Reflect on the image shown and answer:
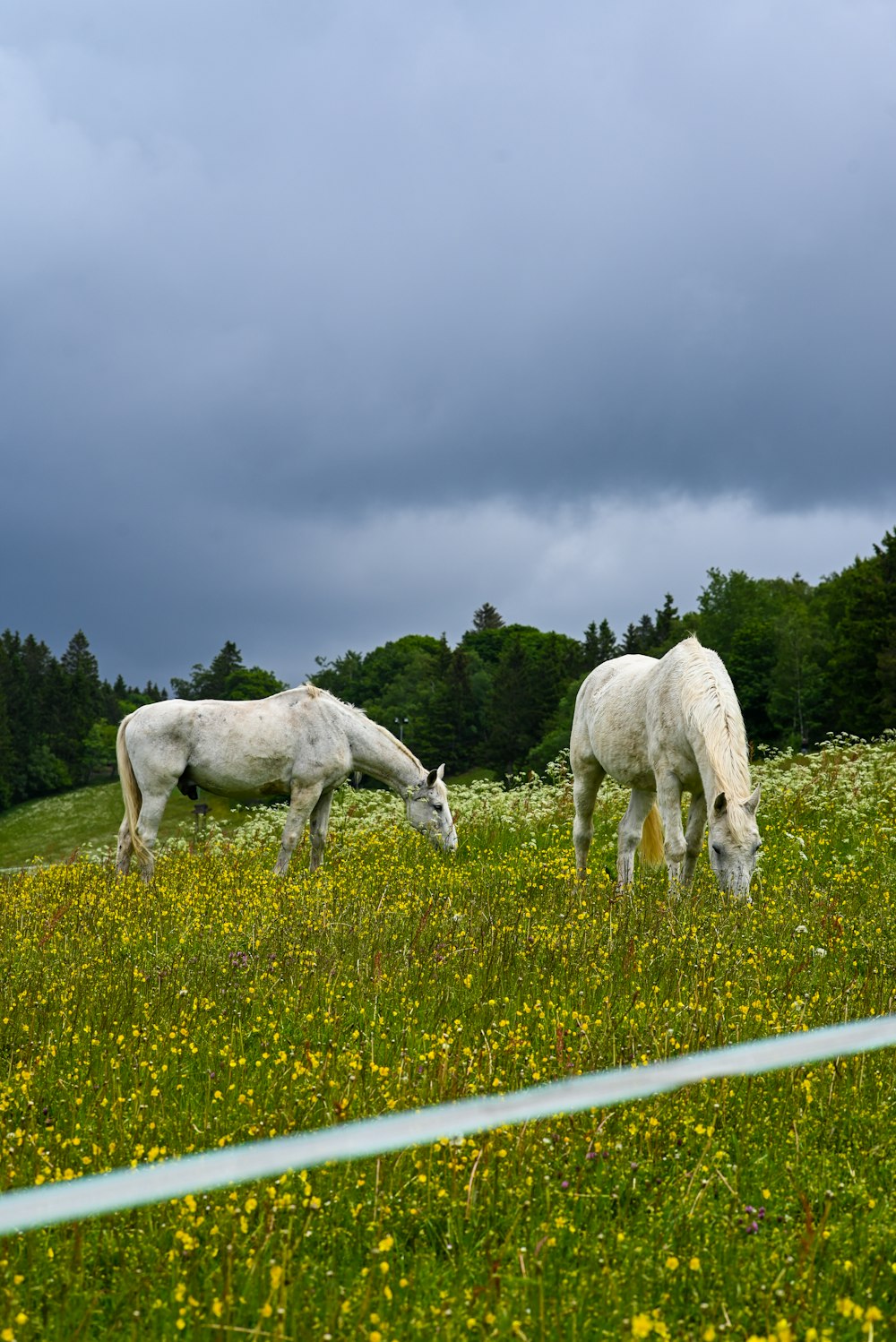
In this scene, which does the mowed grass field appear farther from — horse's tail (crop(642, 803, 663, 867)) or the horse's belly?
the horse's belly

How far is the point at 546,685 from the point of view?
3632 inches

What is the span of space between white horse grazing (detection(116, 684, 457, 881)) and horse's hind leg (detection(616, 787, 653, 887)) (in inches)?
118

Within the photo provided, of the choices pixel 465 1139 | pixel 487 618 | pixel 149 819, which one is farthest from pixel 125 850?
pixel 487 618

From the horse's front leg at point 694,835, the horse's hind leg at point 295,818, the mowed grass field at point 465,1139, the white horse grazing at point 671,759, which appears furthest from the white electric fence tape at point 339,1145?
the horse's hind leg at point 295,818

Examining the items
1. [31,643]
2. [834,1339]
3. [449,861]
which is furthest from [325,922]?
[31,643]

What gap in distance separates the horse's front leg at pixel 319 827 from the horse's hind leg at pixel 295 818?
0.25 meters

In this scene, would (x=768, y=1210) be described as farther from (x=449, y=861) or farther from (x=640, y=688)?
(x=449, y=861)

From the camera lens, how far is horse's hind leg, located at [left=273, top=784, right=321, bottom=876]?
11.6 metres

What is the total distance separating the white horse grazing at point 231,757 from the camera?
12055mm

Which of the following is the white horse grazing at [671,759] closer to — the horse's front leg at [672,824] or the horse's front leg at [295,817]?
the horse's front leg at [672,824]

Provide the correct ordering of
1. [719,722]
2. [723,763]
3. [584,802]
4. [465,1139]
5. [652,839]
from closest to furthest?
[465,1139], [723,763], [719,722], [652,839], [584,802]

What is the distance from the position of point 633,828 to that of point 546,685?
8233 centimetres

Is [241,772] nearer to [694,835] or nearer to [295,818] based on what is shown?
[295,818]

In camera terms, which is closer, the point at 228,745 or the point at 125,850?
the point at 228,745
